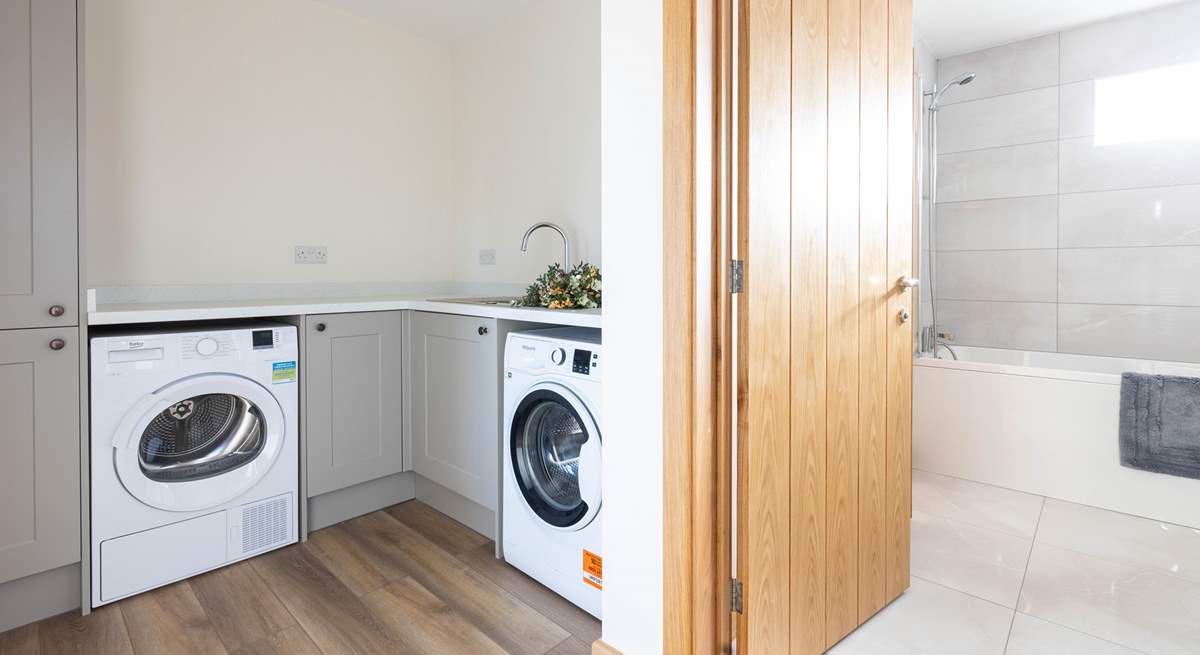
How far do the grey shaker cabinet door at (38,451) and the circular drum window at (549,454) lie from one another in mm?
1354

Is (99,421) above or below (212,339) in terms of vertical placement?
below

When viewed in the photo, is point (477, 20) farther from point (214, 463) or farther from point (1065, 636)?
point (1065, 636)

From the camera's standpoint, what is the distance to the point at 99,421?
73.7 inches

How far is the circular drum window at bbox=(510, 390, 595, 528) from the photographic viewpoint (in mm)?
1941

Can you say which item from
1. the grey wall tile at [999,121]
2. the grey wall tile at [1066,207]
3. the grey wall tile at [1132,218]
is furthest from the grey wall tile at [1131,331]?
the grey wall tile at [999,121]

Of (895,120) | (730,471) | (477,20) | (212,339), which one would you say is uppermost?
(477,20)

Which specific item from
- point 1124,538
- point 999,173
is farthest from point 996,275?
point 1124,538

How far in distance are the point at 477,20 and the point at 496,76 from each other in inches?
11.5

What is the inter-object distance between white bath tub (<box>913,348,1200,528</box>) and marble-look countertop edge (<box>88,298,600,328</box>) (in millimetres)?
2034

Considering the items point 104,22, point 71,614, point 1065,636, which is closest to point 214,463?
point 71,614

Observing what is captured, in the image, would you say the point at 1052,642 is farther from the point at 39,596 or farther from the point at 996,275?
the point at 39,596

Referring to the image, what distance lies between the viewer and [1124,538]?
7.45 feet

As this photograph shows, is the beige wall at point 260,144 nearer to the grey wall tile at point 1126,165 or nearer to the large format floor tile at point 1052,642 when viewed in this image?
the large format floor tile at point 1052,642

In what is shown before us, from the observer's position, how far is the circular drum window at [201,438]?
6.65 ft
